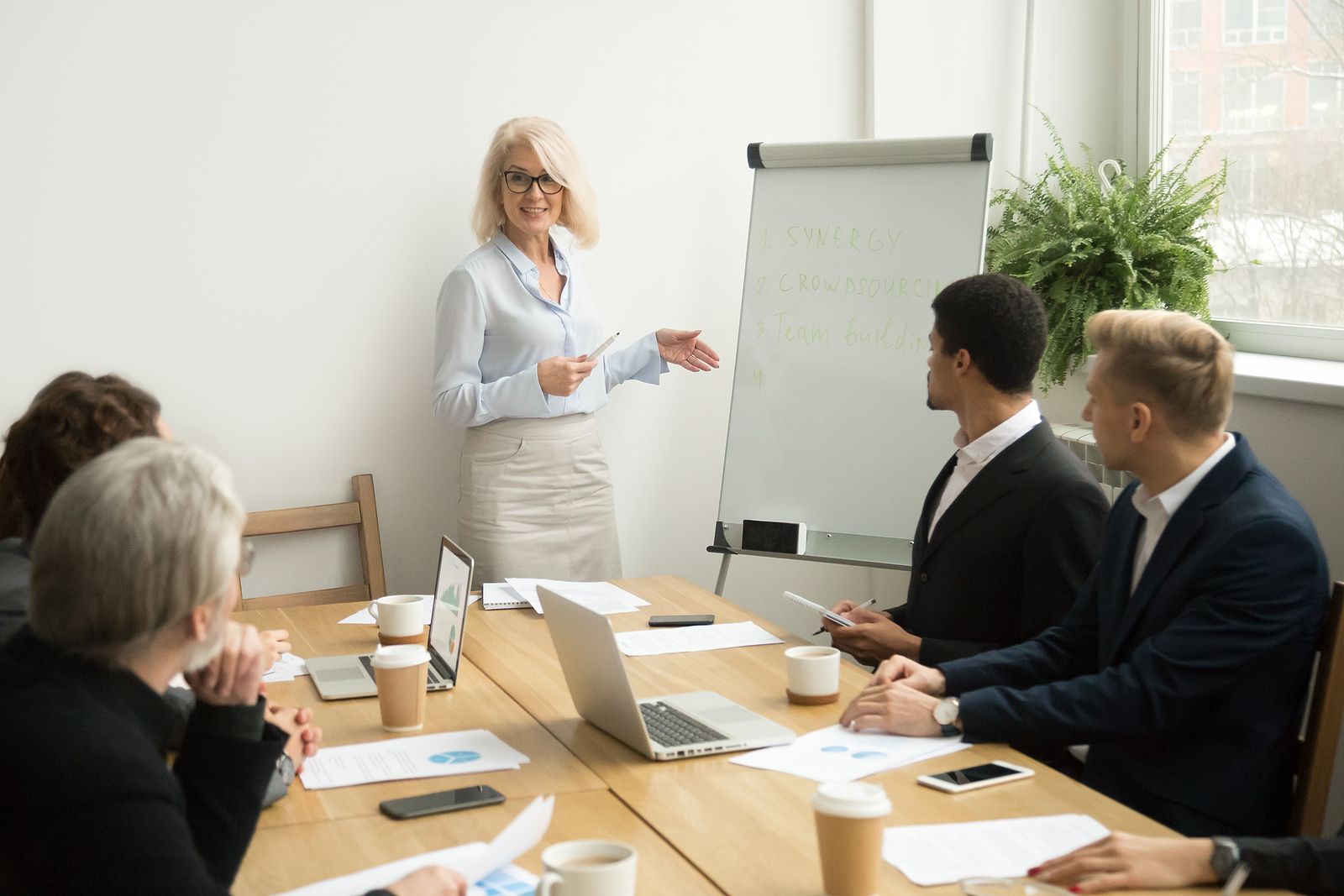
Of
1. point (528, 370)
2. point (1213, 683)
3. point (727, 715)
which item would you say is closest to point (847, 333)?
point (528, 370)

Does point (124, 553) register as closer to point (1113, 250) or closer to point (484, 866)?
point (484, 866)

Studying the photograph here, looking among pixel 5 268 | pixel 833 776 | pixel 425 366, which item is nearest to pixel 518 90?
pixel 425 366

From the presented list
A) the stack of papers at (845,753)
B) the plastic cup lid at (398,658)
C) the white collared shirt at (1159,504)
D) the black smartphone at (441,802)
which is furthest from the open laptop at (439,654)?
the white collared shirt at (1159,504)

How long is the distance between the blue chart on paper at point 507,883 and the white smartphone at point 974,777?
1.89 ft

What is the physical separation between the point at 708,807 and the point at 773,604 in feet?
8.98

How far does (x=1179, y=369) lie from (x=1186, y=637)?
40 centimetres

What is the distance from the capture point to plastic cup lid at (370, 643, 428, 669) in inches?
74.5

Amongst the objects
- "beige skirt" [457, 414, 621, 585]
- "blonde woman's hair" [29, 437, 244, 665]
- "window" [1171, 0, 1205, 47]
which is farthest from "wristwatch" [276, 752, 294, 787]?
"window" [1171, 0, 1205, 47]

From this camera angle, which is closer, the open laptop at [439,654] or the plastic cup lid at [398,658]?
the plastic cup lid at [398,658]

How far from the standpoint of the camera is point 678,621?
2598 mm

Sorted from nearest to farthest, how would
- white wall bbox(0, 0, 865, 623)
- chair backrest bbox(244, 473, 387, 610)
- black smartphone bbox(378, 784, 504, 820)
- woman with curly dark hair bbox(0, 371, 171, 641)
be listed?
black smartphone bbox(378, 784, 504, 820)
woman with curly dark hair bbox(0, 371, 171, 641)
white wall bbox(0, 0, 865, 623)
chair backrest bbox(244, 473, 387, 610)

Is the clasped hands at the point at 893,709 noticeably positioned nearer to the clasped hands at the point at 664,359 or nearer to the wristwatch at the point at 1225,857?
the wristwatch at the point at 1225,857

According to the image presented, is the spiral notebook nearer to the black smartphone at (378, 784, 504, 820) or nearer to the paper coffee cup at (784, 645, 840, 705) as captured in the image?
the paper coffee cup at (784, 645, 840, 705)

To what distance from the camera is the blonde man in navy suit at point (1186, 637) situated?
178 cm
